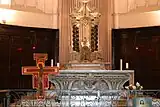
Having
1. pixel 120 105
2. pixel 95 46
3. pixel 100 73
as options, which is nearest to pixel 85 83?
pixel 100 73

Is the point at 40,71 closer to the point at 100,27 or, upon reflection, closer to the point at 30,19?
the point at 30,19

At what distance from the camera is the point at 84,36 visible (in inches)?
465

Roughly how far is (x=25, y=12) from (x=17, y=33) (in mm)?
780

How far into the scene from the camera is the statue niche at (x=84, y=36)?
35.8ft

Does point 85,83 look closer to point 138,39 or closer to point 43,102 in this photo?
point 43,102

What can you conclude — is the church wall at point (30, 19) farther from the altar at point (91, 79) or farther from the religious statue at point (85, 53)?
the altar at point (91, 79)

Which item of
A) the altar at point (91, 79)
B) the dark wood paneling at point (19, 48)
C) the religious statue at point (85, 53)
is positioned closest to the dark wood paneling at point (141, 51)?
the religious statue at point (85, 53)

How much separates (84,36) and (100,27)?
0.89m

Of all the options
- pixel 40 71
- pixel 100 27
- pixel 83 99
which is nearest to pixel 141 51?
pixel 100 27

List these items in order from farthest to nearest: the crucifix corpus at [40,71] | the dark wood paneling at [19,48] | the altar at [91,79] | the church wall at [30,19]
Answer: the church wall at [30,19]
the dark wood paneling at [19,48]
the altar at [91,79]
the crucifix corpus at [40,71]

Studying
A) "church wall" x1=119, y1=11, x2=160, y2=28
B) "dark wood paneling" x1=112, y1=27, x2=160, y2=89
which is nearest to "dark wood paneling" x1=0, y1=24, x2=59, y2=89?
"dark wood paneling" x1=112, y1=27, x2=160, y2=89

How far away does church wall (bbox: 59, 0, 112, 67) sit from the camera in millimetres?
12320

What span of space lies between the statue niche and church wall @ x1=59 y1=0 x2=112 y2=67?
11.2 inches

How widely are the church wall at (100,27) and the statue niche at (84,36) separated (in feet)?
0.94
